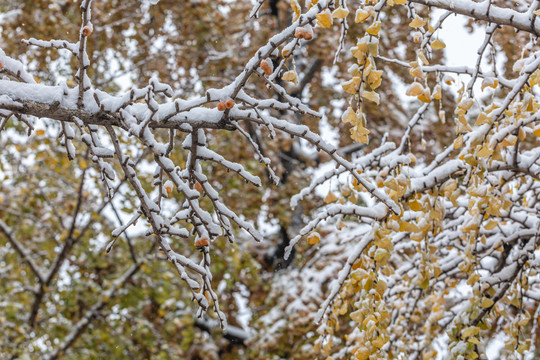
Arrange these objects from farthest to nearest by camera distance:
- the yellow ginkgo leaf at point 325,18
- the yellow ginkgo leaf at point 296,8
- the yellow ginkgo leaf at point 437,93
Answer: the yellow ginkgo leaf at point 437,93
the yellow ginkgo leaf at point 296,8
the yellow ginkgo leaf at point 325,18

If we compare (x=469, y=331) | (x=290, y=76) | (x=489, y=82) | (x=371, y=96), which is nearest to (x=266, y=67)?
(x=290, y=76)

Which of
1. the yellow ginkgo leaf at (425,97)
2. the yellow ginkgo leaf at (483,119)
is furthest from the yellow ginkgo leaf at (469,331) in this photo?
the yellow ginkgo leaf at (425,97)

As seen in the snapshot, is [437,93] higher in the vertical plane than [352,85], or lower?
higher

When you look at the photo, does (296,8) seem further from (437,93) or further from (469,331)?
(469,331)

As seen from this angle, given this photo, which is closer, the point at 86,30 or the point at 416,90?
the point at 86,30

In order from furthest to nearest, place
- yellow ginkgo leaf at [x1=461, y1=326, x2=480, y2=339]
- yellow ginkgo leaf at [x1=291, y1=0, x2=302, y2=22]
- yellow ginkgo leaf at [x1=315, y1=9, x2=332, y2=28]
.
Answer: yellow ginkgo leaf at [x1=461, y1=326, x2=480, y2=339] → yellow ginkgo leaf at [x1=291, y1=0, x2=302, y2=22] → yellow ginkgo leaf at [x1=315, y1=9, x2=332, y2=28]

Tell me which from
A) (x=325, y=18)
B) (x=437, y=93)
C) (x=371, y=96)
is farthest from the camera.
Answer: (x=437, y=93)

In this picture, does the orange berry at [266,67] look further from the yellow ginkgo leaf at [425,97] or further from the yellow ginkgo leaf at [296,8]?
the yellow ginkgo leaf at [425,97]

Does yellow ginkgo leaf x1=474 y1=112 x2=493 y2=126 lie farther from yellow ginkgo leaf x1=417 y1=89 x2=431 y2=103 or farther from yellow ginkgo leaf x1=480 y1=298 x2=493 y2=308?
yellow ginkgo leaf x1=480 y1=298 x2=493 y2=308

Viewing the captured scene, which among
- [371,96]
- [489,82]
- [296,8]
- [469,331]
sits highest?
[489,82]

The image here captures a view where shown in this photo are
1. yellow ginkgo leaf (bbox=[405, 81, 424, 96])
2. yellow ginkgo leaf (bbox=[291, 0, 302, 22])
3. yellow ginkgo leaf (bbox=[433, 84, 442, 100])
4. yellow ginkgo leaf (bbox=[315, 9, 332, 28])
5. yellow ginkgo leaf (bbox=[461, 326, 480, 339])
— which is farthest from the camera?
yellow ginkgo leaf (bbox=[461, 326, 480, 339])

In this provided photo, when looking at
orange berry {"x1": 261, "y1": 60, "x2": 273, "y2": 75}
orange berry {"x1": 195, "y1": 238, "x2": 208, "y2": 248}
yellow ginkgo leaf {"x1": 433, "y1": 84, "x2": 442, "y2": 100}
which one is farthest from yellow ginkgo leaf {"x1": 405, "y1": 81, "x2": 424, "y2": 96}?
orange berry {"x1": 195, "y1": 238, "x2": 208, "y2": 248}

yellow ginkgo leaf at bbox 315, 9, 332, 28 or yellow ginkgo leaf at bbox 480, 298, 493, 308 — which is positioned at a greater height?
yellow ginkgo leaf at bbox 315, 9, 332, 28

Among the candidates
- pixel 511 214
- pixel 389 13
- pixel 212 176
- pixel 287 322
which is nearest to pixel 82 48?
pixel 511 214
